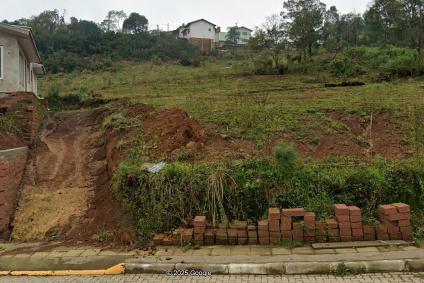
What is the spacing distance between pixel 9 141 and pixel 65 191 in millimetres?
2354

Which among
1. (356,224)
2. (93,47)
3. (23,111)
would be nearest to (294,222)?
(356,224)

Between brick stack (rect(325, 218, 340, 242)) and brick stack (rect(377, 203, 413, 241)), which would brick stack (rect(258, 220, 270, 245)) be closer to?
brick stack (rect(325, 218, 340, 242))

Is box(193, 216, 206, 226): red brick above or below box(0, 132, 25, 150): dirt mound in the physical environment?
below

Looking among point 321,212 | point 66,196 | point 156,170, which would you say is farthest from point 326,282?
point 66,196

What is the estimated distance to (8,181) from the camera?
9297mm

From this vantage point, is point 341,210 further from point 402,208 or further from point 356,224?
point 402,208

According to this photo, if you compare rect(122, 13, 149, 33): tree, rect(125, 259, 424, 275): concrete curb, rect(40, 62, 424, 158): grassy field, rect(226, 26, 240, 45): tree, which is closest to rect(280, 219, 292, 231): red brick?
rect(125, 259, 424, 275): concrete curb

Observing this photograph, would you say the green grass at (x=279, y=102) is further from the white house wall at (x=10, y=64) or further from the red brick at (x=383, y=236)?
the white house wall at (x=10, y=64)

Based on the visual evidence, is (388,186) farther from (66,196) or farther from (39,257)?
(66,196)

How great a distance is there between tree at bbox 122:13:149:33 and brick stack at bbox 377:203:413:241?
49980mm

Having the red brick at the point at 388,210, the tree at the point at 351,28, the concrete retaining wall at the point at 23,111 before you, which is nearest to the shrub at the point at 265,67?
the tree at the point at 351,28

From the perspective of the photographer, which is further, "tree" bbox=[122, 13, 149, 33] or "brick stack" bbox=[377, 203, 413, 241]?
"tree" bbox=[122, 13, 149, 33]

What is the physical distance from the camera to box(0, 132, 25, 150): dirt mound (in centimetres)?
1052

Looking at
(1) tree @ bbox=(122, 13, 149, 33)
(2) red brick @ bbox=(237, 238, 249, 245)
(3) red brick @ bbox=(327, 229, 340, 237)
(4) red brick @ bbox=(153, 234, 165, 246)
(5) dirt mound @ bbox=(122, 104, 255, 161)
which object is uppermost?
(1) tree @ bbox=(122, 13, 149, 33)
